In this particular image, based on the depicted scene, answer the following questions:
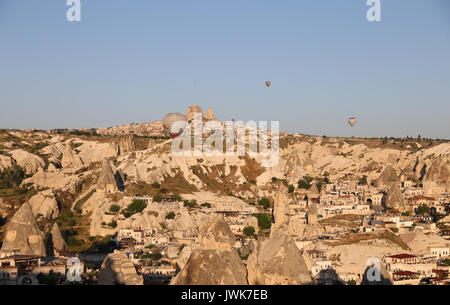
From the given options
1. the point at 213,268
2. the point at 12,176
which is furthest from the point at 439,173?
the point at 213,268

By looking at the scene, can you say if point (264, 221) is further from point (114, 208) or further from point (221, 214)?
point (221, 214)

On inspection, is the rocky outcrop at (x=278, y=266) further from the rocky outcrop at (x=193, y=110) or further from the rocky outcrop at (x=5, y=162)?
the rocky outcrop at (x=193, y=110)

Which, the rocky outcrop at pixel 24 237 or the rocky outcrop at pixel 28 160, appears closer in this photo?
the rocky outcrop at pixel 24 237

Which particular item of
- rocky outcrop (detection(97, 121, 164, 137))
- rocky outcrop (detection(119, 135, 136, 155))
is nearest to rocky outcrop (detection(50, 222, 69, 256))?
rocky outcrop (detection(119, 135, 136, 155))

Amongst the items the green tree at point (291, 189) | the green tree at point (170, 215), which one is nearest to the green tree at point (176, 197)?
the green tree at point (170, 215)

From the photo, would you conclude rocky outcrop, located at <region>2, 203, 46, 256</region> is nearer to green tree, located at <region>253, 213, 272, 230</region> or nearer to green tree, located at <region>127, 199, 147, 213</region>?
green tree, located at <region>127, 199, 147, 213</region>
